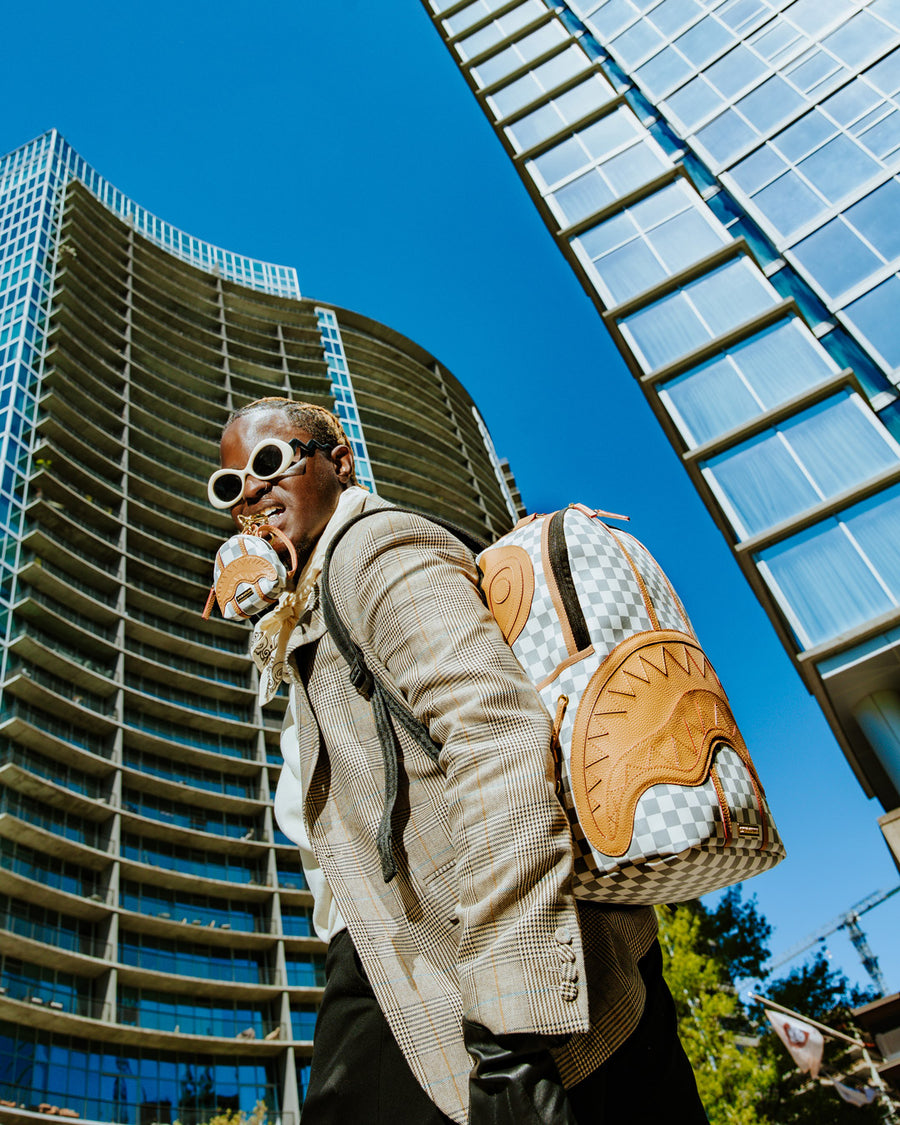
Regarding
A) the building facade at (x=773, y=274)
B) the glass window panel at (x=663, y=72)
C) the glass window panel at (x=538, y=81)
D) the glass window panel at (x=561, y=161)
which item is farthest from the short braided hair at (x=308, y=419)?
the glass window panel at (x=538, y=81)

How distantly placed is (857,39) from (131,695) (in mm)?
37803

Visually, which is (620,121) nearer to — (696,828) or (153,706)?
(696,828)

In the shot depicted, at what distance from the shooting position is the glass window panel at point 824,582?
1149 cm

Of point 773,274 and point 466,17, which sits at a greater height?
point 466,17

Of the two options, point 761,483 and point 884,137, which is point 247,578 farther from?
point 884,137

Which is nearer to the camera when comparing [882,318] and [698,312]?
[882,318]

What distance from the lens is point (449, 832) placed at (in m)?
1.51

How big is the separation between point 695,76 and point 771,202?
418 cm

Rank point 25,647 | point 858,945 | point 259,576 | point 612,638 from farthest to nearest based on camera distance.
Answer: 1. point 858,945
2. point 25,647
3. point 259,576
4. point 612,638

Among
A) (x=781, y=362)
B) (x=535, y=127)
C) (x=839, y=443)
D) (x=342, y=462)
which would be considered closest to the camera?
(x=342, y=462)

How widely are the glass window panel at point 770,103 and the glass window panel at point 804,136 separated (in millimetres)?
348

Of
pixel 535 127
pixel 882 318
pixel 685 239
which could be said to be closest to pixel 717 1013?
pixel 882 318

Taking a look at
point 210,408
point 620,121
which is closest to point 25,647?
point 210,408

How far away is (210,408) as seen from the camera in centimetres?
5681
